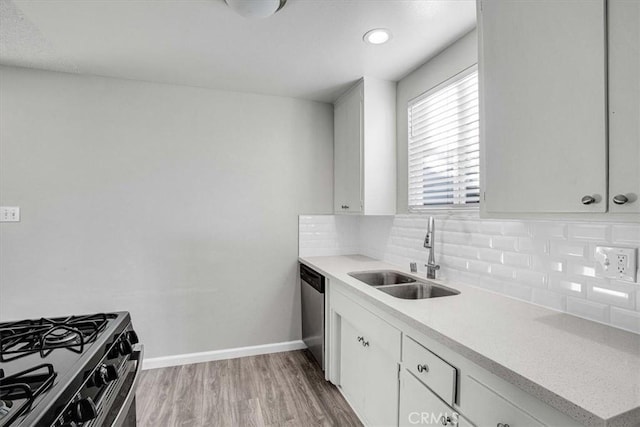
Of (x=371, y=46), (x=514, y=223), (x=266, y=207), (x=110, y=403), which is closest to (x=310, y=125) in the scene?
(x=266, y=207)

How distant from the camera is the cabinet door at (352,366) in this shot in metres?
1.91

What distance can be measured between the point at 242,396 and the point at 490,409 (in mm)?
1825

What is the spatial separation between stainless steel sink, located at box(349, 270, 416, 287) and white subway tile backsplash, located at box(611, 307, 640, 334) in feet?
3.86

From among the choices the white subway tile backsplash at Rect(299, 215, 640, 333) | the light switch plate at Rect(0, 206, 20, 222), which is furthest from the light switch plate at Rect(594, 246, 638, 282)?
the light switch plate at Rect(0, 206, 20, 222)

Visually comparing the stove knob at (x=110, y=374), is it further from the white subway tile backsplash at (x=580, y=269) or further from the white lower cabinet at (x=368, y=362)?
the white subway tile backsplash at (x=580, y=269)

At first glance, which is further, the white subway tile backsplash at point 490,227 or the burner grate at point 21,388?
the white subway tile backsplash at point 490,227

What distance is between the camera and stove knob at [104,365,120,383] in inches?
40.7

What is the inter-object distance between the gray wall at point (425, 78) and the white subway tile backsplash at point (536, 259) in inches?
12.2

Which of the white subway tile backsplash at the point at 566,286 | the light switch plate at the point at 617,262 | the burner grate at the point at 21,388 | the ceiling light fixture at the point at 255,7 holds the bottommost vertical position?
the burner grate at the point at 21,388

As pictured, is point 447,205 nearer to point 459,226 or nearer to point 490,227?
point 459,226

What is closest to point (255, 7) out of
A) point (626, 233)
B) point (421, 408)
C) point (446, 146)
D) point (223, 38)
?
point (223, 38)

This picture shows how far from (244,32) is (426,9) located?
1031 millimetres

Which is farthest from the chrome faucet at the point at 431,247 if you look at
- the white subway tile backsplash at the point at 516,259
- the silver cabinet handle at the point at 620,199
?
the silver cabinet handle at the point at 620,199

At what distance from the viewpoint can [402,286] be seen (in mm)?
2020
